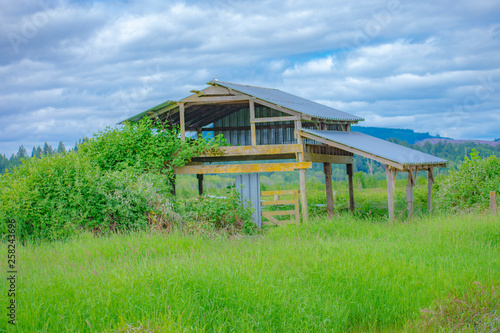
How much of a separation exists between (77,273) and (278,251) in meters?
4.05

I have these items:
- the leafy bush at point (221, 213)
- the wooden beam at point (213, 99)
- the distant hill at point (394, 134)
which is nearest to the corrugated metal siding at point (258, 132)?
the wooden beam at point (213, 99)

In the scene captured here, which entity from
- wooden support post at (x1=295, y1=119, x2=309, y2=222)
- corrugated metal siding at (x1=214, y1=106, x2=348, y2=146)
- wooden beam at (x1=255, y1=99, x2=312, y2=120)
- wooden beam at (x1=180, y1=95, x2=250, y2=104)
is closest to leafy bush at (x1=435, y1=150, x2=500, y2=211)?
wooden support post at (x1=295, y1=119, x2=309, y2=222)

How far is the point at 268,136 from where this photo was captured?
19328 millimetres

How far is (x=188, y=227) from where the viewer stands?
14.2 m

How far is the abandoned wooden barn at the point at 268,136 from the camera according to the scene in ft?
54.5

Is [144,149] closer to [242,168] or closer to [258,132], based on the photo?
[242,168]

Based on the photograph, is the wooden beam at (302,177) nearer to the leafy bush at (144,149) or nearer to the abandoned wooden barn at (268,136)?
the abandoned wooden barn at (268,136)

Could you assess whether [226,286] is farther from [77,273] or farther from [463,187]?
[463,187]

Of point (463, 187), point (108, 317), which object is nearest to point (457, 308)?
point (108, 317)

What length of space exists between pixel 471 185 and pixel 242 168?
339 inches

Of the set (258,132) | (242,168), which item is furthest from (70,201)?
(258,132)

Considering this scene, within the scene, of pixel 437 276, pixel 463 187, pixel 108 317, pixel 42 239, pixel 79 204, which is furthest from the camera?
pixel 463 187

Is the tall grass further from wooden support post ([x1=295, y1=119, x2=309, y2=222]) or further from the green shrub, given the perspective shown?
wooden support post ([x1=295, y1=119, x2=309, y2=222])

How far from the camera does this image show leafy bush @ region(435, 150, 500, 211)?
1722cm
